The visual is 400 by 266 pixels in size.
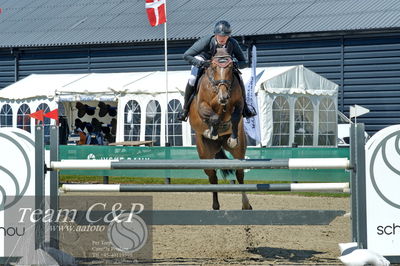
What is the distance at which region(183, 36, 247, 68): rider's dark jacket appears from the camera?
10.2 m

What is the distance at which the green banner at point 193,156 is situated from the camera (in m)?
17.7

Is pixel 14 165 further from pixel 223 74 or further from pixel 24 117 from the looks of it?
pixel 24 117

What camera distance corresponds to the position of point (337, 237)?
10438mm

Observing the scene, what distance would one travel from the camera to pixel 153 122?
26.2 meters

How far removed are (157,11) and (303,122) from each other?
17.1 feet

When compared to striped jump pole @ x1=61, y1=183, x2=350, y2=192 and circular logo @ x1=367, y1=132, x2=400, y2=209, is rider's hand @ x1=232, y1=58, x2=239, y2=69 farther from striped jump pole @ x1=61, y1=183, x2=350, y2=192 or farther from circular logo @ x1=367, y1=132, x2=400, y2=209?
circular logo @ x1=367, y1=132, x2=400, y2=209

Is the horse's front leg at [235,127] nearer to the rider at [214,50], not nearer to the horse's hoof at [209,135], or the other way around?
the horse's hoof at [209,135]

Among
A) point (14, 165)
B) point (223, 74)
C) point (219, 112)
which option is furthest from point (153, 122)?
point (14, 165)

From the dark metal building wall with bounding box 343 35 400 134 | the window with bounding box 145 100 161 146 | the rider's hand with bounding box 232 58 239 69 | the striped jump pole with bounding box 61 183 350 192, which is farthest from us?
the dark metal building wall with bounding box 343 35 400 134

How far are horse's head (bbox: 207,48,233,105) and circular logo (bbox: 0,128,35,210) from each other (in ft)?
8.94

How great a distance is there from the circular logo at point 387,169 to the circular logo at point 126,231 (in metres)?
2.13

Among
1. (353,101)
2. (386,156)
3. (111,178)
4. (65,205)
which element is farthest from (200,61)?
(353,101)

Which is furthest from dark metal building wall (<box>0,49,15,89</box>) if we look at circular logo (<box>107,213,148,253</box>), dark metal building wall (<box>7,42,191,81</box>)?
circular logo (<box>107,213,148,253</box>)

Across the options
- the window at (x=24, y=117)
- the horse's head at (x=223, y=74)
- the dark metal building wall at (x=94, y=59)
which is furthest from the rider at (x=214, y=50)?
the dark metal building wall at (x=94, y=59)
